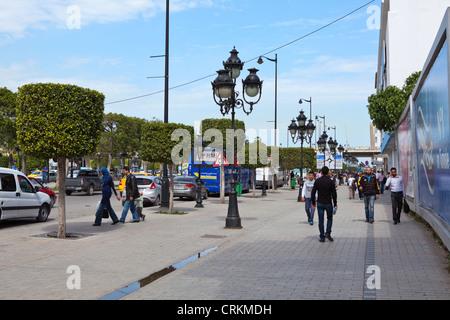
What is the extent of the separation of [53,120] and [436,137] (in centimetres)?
814

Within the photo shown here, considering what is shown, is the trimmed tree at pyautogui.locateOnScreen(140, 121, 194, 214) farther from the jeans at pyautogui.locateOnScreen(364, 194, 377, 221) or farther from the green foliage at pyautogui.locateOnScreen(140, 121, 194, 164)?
the jeans at pyautogui.locateOnScreen(364, 194, 377, 221)

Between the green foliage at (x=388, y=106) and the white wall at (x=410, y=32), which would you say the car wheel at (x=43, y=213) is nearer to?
the green foliage at (x=388, y=106)

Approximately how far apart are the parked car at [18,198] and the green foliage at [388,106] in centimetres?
1701

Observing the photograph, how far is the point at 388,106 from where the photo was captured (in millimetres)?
24078

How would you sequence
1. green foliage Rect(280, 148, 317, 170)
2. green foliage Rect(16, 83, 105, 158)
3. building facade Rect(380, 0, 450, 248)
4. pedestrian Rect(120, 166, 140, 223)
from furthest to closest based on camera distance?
green foliage Rect(280, 148, 317, 170), pedestrian Rect(120, 166, 140, 223), green foliage Rect(16, 83, 105, 158), building facade Rect(380, 0, 450, 248)

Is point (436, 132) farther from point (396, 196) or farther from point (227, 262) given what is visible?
point (396, 196)

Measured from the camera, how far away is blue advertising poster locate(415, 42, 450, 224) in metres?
8.23

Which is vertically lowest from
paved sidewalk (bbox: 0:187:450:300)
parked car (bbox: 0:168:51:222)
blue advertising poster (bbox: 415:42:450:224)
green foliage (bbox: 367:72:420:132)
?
paved sidewalk (bbox: 0:187:450:300)

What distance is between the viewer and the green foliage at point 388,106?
24062 millimetres

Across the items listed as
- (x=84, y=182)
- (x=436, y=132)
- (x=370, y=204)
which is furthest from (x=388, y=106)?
(x=84, y=182)

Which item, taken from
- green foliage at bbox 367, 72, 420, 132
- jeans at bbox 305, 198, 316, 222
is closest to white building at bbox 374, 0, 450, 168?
green foliage at bbox 367, 72, 420, 132

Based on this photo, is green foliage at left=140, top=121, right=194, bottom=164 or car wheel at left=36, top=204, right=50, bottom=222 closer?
car wheel at left=36, top=204, right=50, bottom=222
